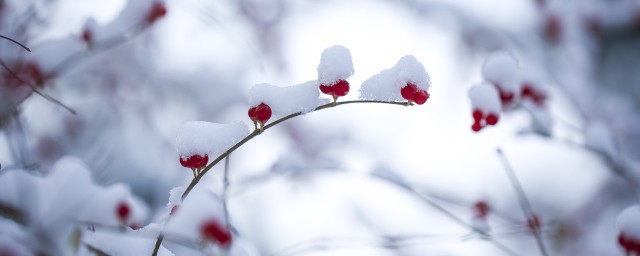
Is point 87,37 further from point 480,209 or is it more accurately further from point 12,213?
point 480,209

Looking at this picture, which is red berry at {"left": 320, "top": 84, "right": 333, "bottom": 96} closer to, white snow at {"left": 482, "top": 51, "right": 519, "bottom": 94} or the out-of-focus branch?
the out-of-focus branch

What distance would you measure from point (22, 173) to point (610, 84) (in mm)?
6094

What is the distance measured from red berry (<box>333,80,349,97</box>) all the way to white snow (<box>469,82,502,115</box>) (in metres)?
0.62

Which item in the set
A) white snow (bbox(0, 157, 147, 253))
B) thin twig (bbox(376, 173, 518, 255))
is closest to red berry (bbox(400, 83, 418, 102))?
thin twig (bbox(376, 173, 518, 255))

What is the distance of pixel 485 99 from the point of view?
5.51ft

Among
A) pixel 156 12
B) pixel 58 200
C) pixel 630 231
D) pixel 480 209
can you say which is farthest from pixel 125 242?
pixel 480 209

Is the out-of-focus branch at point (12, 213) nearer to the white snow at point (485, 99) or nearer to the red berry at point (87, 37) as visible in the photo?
the red berry at point (87, 37)

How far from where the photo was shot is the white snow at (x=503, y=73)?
186 centimetres

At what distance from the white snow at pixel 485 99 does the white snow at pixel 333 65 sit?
0.63 metres

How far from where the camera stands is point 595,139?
2.03m

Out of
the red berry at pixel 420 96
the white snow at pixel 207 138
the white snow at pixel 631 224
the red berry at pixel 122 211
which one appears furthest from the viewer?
the red berry at pixel 122 211

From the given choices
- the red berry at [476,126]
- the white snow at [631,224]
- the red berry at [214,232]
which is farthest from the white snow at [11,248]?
the white snow at [631,224]

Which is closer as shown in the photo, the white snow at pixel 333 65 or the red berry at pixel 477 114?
the white snow at pixel 333 65

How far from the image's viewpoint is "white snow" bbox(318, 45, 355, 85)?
1.19 metres
